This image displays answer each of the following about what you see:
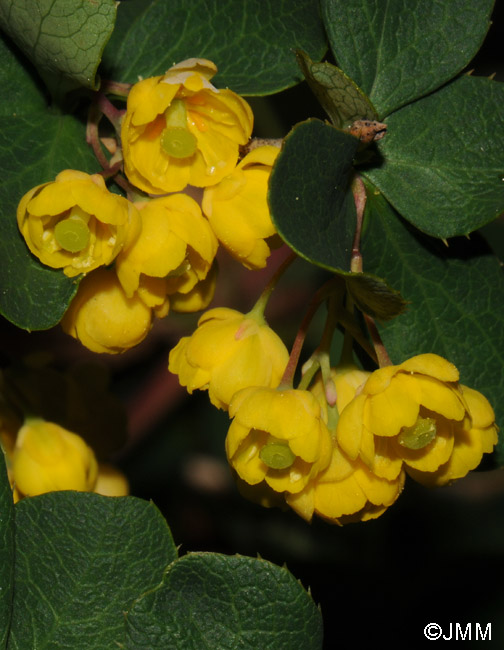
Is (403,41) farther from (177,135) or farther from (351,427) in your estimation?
(351,427)

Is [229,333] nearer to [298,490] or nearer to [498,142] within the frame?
[298,490]

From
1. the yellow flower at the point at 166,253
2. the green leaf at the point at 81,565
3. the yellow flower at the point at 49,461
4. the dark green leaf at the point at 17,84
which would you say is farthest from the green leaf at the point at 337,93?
the yellow flower at the point at 49,461

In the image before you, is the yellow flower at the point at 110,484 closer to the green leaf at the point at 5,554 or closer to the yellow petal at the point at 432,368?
the green leaf at the point at 5,554

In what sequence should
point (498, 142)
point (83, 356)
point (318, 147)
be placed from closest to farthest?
point (318, 147) < point (498, 142) < point (83, 356)

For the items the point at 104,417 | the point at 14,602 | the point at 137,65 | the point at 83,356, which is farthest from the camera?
the point at 83,356

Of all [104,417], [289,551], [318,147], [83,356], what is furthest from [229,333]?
[83,356]

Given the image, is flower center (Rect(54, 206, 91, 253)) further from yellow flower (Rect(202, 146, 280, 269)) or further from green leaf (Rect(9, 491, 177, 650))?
green leaf (Rect(9, 491, 177, 650))
